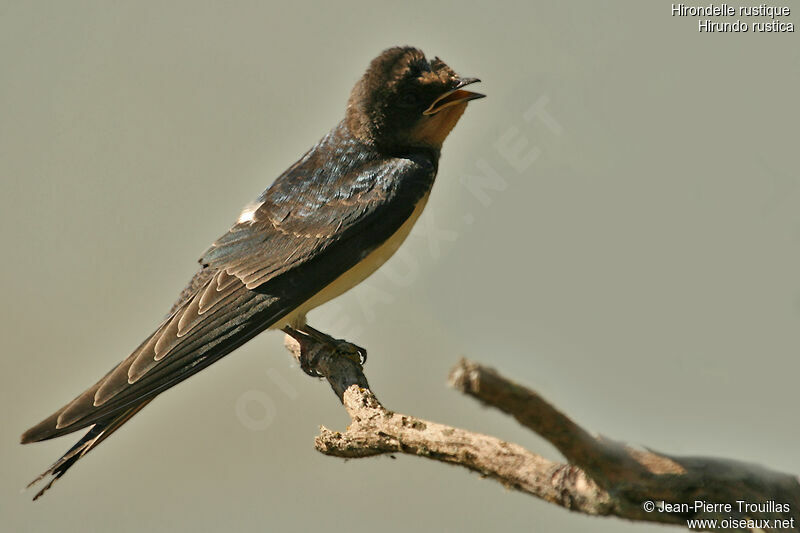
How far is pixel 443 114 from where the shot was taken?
3.60 metres

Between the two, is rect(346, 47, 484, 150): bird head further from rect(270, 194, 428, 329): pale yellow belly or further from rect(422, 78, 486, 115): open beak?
rect(270, 194, 428, 329): pale yellow belly

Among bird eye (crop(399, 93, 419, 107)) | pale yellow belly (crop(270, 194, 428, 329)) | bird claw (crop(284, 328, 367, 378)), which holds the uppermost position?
bird eye (crop(399, 93, 419, 107))

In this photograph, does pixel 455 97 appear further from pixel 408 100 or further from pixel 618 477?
pixel 618 477

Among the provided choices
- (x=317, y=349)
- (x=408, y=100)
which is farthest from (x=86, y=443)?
(x=408, y=100)

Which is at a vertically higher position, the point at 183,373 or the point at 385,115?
the point at 385,115

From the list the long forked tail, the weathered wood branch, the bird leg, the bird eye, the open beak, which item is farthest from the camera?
the bird leg

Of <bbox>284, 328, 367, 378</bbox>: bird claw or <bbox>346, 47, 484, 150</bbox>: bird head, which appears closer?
<bbox>346, 47, 484, 150</bbox>: bird head

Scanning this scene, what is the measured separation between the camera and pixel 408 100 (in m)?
3.57

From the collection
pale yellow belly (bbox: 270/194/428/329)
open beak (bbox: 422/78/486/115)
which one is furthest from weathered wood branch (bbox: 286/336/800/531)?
open beak (bbox: 422/78/486/115)

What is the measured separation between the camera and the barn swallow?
3.20 meters

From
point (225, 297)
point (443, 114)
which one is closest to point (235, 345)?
point (225, 297)

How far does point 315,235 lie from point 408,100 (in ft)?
2.19

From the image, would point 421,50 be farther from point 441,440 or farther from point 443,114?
point 441,440

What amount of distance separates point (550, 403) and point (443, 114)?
1900 millimetres
